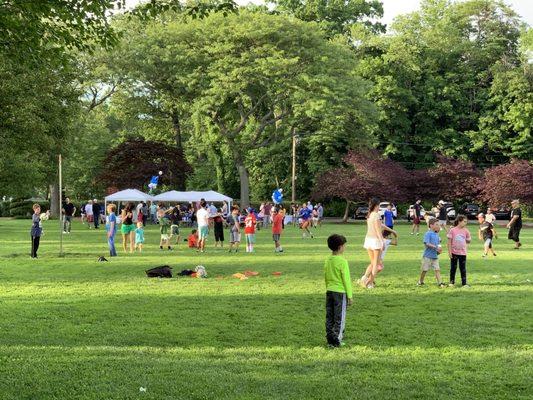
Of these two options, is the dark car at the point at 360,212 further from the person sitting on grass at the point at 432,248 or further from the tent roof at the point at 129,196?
the person sitting on grass at the point at 432,248

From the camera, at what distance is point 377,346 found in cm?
745

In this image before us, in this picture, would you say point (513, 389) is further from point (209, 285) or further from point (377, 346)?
point (209, 285)

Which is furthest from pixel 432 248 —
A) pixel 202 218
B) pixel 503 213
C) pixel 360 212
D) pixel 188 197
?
pixel 503 213

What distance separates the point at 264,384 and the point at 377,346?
2.15 meters

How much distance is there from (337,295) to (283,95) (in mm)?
36640

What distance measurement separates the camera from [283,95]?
43312 mm

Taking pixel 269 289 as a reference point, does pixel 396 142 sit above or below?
above

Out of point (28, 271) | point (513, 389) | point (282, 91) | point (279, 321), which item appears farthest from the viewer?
point (282, 91)

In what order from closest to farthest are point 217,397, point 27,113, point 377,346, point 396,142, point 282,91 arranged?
point 217,397
point 377,346
point 27,113
point 282,91
point 396,142

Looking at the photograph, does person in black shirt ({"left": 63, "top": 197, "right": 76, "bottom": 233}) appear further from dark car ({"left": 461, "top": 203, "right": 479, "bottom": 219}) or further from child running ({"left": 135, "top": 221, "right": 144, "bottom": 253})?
dark car ({"left": 461, "top": 203, "right": 479, "bottom": 219})

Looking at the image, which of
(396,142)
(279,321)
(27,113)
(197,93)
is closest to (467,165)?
(396,142)

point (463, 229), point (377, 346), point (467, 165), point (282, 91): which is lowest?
point (377, 346)

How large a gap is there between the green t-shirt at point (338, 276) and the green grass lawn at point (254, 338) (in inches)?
26.4

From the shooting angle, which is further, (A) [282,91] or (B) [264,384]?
(A) [282,91]
